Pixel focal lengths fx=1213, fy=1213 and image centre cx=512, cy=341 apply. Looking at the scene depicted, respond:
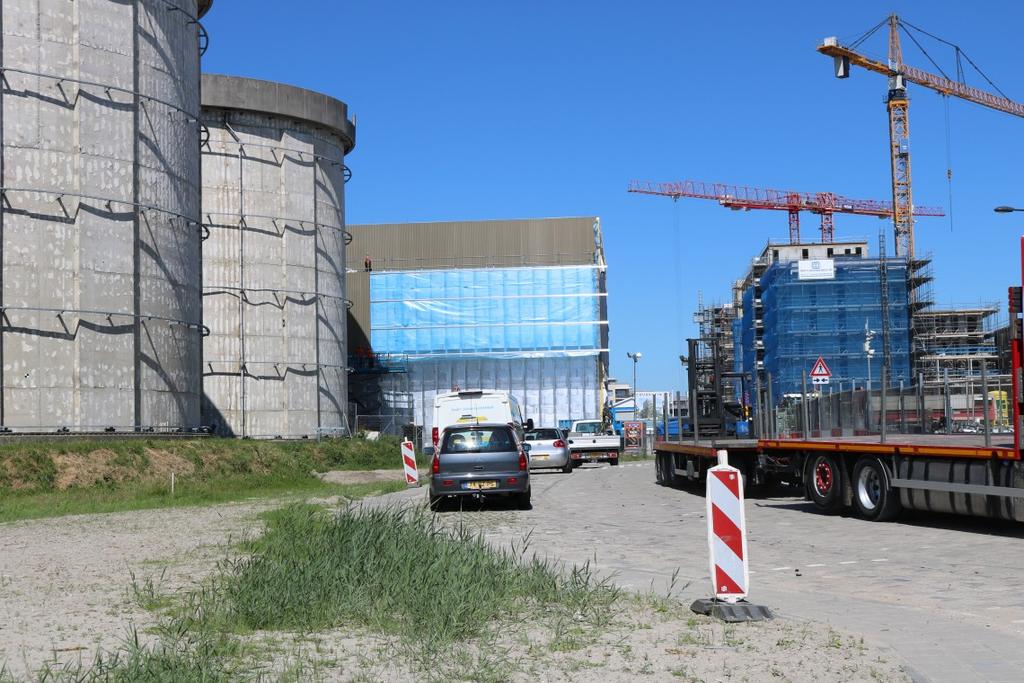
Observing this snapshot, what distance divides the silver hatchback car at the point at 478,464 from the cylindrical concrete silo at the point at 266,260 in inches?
1181

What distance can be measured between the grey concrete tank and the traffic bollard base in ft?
90.0

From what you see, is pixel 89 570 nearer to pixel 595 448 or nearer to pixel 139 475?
pixel 139 475

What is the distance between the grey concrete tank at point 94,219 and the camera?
107 feet

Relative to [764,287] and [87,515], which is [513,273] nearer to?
[764,287]

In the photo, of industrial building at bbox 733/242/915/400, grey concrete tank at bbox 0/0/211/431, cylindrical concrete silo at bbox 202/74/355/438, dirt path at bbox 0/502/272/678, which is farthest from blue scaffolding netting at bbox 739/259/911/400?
dirt path at bbox 0/502/272/678

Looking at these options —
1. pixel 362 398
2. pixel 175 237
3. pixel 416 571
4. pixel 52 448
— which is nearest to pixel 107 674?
pixel 416 571

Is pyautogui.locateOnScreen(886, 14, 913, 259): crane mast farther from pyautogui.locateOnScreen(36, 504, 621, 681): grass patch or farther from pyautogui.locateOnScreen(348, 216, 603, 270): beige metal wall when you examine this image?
pyautogui.locateOnScreen(36, 504, 621, 681): grass patch

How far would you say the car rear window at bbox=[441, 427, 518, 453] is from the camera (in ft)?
69.5

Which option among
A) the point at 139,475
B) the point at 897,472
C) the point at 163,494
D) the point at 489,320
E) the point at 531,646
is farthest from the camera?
the point at 489,320

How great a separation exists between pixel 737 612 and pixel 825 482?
11.4m

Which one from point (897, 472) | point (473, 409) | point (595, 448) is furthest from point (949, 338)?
point (897, 472)

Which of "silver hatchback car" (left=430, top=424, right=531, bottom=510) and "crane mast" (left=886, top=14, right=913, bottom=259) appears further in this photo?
"crane mast" (left=886, top=14, right=913, bottom=259)

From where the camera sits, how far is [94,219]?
3419 centimetres

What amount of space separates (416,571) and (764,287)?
91.0m
